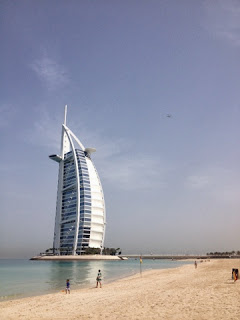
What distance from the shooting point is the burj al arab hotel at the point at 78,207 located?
128 m

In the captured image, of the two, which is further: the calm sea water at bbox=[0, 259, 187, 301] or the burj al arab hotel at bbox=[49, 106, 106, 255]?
the burj al arab hotel at bbox=[49, 106, 106, 255]

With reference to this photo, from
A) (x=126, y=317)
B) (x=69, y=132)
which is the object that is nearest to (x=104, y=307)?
(x=126, y=317)

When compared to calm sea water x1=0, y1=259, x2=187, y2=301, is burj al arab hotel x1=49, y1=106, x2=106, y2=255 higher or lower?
higher

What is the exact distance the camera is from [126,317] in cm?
1303

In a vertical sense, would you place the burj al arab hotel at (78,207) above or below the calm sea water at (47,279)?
above

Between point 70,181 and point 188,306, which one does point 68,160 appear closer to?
point 70,181

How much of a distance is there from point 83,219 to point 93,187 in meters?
16.2

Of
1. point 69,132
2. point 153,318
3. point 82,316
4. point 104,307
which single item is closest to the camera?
point 153,318

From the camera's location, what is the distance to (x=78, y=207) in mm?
127688

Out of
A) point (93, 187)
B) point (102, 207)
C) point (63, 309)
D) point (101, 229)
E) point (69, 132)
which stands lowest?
point (63, 309)

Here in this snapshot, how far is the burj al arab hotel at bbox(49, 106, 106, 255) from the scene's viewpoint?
128250 millimetres

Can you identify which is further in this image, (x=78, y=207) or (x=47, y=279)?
(x=78, y=207)

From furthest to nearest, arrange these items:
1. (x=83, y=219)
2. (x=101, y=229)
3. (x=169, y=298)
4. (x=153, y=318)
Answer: (x=101, y=229), (x=83, y=219), (x=169, y=298), (x=153, y=318)

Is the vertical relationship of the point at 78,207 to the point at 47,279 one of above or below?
above
